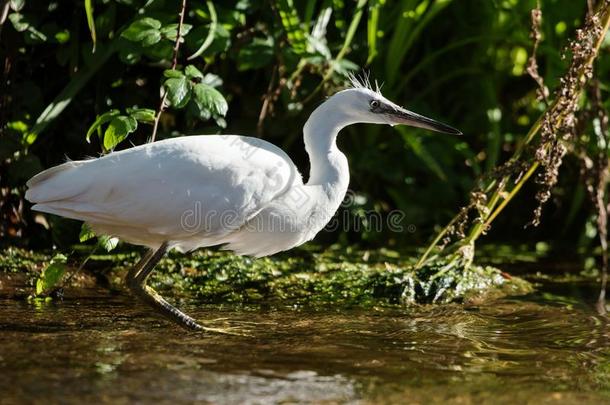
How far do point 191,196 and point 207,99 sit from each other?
0.55 metres

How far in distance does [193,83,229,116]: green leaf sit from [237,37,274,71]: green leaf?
0.84 meters

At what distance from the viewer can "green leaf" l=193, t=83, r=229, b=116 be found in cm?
408

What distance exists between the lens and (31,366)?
119 inches

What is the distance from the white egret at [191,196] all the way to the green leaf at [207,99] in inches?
6.7

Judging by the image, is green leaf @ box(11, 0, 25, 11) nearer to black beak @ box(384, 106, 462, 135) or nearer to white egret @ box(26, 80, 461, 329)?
white egret @ box(26, 80, 461, 329)

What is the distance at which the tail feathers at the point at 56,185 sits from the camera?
3.77 m

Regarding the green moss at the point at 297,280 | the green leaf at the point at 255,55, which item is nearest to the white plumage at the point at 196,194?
the green moss at the point at 297,280

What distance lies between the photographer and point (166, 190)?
12.4 ft

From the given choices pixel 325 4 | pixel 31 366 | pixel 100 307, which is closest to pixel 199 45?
pixel 325 4

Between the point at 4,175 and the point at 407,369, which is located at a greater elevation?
the point at 4,175

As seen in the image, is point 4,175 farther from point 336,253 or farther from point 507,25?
point 507,25

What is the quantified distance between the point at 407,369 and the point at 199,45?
2.09 m

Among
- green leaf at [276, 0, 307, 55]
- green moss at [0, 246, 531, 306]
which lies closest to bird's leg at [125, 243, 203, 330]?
green moss at [0, 246, 531, 306]

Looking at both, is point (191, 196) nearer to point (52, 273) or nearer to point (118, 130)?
point (118, 130)
